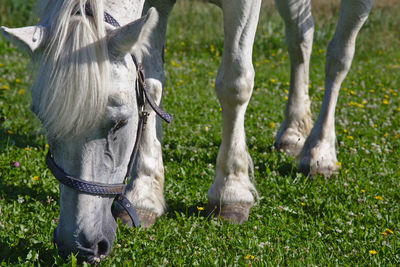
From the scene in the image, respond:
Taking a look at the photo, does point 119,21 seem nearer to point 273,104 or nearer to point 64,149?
point 64,149

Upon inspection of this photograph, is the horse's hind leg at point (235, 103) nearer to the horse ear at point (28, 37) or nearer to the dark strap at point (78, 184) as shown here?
the dark strap at point (78, 184)

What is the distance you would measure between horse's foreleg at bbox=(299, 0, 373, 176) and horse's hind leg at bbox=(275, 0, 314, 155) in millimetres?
323

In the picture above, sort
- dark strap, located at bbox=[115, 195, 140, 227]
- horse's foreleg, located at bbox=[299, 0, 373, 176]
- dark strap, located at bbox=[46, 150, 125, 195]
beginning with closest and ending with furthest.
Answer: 1. dark strap, located at bbox=[46, 150, 125, 195]
2. dark strap, located at bbox=[115, 195, 140, 227]
3. horse's foreleg, located at bbox=[299, 0, 373, 176]

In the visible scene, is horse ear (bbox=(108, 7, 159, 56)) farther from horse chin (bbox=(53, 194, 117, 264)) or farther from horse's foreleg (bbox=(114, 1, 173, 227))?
horse's foreleg (bbox=(114, 1, 173, 227))

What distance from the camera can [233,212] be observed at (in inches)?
133

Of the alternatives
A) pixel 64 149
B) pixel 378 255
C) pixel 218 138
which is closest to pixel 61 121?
pixel 64 149

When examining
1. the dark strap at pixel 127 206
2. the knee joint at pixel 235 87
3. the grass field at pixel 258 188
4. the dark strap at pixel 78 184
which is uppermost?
the knee joint at pixel 235 87

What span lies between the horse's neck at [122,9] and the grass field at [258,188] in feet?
1.82

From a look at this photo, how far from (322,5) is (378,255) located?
36.6 feet

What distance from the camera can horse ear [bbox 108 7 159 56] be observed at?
2.04 m

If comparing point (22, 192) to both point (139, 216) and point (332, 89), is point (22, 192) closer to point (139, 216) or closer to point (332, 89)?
point (139, 216)

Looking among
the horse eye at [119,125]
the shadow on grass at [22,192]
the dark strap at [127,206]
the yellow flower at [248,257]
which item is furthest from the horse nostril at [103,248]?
the shadow on grass at [22,192]

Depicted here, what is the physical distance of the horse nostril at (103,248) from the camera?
251 centimetres

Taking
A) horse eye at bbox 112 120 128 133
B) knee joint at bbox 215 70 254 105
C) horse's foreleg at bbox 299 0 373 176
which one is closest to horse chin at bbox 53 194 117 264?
horse eye at bbox 112 120 128 133
